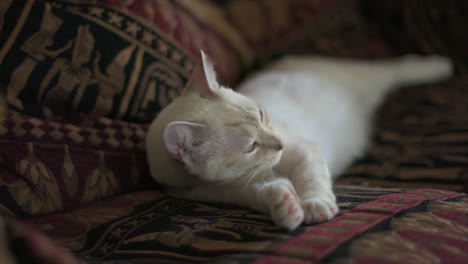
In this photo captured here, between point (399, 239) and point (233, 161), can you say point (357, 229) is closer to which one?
point (399, 239)

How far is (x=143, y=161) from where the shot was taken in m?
1.44

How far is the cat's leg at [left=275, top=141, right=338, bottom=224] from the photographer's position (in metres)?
1.00

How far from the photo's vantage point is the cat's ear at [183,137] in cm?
112

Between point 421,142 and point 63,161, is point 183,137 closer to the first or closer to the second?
point 63,161

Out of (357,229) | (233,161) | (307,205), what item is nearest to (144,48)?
(233,161)

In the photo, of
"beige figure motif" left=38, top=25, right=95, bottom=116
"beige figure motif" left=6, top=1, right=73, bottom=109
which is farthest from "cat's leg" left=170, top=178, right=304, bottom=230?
"beige figure motif" left=6, top=1, right=73, bottom=109

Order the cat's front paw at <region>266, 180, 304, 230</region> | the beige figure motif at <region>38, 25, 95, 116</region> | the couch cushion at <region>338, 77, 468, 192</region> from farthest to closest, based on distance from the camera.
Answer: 1. the couch cushion at <region>338, 77, 468, 192</region>
2. the beige figure motif at <region>38, 25, 95, 116</region>
3. the cat's front paw at <region>266, 180, 304, 230</region>

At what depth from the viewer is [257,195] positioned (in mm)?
1101

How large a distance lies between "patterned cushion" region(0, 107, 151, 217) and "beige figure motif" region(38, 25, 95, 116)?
0.07 meters

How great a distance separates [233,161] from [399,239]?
1.55 feet

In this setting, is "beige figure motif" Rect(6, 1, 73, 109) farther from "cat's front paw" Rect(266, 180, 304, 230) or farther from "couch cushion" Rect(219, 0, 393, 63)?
"couch cushion" Rect(219, 0, 393, 63)

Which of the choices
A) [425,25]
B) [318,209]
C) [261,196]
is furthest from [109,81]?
[425,25]

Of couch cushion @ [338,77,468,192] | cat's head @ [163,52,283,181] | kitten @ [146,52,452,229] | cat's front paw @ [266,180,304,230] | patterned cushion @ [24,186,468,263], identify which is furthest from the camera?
couch cushion @ [338,77,468,192]

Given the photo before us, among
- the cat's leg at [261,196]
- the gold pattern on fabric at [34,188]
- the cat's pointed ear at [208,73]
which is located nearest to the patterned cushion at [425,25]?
the cat's pointed ear at [208,73]
